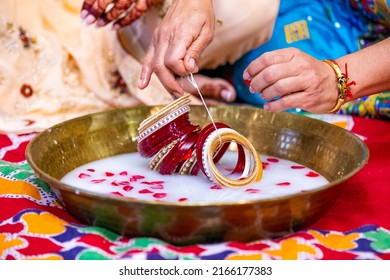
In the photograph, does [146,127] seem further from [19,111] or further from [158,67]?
[19,111]

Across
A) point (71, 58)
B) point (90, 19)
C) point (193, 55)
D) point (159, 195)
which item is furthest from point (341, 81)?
point (71, 58)

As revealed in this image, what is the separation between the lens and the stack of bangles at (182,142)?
44.6 inches

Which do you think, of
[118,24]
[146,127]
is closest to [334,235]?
[146,127]

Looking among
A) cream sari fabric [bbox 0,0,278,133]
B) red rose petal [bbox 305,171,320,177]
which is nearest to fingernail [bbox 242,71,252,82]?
red rose petal [bbox 305,171,320,177]

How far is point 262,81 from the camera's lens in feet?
3.76

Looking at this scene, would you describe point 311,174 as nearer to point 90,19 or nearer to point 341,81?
point 341,81

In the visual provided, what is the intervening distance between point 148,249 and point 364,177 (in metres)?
0.54

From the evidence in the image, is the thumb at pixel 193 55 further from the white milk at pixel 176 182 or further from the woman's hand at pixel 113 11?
the woman's hand at pixel 113 11

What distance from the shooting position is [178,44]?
→ 119 cm

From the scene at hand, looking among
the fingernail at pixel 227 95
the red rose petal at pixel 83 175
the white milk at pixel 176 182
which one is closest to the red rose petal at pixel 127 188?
the white milk at pixel 176 182

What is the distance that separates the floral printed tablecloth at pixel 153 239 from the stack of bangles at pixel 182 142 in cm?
17

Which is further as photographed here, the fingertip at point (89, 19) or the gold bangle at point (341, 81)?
→ the fingertip at point (89, 19)

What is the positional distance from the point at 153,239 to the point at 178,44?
41 centimetres

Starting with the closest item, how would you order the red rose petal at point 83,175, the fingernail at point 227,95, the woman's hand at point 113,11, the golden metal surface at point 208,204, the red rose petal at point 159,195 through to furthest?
the golden metal surface at point 208,204, the red rose petal at point 159,195, the red rose petal at point 83,175, the woman's hand at point 113,11, the fingernail at point 227,95
